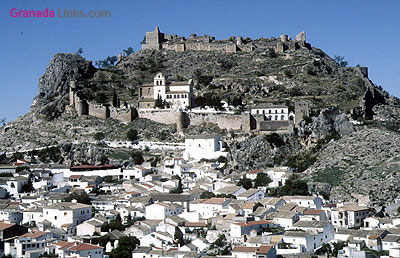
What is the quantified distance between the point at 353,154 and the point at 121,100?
2921cm

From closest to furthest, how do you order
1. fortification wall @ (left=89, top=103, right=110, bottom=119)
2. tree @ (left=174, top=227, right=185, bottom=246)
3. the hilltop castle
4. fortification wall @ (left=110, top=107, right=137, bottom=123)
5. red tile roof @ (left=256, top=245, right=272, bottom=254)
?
1. red tile roof @ (left=256, top=245, right=272, bottom=254)
2. tree @ (left=174, top=227, right=185, bottom=246)
3. fortification wall @ (left=110, top=107, right=137, bottom=123)
4. fortification wall @ (left=89, top=103, right=110, bottom=119)
5. the hilltop castle

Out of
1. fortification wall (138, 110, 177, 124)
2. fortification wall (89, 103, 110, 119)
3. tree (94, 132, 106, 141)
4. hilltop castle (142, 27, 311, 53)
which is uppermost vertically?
hilltop castle (142, 27, 311, 53)

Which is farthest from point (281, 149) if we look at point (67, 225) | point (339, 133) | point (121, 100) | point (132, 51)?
point (132, 51)

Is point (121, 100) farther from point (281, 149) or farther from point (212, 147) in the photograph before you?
point (281, 149)

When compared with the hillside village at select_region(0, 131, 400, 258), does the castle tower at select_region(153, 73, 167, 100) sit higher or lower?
higher

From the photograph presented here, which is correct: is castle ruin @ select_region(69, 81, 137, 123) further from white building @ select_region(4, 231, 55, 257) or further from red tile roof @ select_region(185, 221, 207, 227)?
white building @ select_region(4, 231, 55, 257)

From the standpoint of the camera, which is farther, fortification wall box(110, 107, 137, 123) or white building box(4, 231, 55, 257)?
fortification wall box(110, 107, 137, 123)

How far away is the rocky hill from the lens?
40.2 metres

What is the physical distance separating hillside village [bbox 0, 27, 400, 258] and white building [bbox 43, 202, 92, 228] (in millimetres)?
61

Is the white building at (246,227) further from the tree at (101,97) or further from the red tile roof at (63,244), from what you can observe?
the tree at (101,97)

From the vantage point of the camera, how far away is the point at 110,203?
1566 inches

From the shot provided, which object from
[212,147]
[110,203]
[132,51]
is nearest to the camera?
[110,203]

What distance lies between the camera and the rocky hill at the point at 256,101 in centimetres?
4016

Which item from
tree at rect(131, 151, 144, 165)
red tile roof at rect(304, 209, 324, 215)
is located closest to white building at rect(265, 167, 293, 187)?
red tile roof at rect(304, 209, 324, 215)
